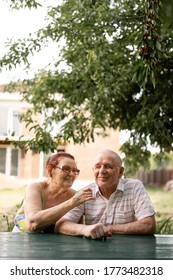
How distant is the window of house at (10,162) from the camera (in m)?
8.69

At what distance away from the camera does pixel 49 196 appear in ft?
6.12

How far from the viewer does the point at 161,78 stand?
510 cm

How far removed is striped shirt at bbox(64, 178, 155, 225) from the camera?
1.79 m

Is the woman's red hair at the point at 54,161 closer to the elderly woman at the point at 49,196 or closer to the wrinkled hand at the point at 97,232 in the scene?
the elderly woman at the point at 49,196

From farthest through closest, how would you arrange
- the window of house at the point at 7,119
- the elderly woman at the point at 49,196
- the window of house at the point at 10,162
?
the window of house at the point at 10,162 < the window of house at the point at 7,119 < the elderly woman at the point at 49,196

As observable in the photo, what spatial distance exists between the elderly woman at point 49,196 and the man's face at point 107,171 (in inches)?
3.3

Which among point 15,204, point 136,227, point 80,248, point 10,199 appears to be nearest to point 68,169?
point 136,227

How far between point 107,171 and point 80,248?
0.62m

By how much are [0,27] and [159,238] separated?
5.87m

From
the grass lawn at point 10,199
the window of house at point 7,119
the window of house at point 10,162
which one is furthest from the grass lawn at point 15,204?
the window of house at point 7,119

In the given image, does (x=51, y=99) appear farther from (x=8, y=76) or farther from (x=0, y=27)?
(x=0, y=27)

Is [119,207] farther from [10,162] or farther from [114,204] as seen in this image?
[10,162]

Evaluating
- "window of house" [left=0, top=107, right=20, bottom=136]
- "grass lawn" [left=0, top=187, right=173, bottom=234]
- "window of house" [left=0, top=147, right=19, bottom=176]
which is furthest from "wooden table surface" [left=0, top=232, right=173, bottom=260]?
"window of house" [left=0, top=147, right=19, bottom=176]

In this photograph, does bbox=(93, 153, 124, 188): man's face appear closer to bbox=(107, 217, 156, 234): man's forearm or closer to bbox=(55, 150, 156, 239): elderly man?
bbox=(55, 150, 156, 239): elderly man
